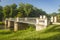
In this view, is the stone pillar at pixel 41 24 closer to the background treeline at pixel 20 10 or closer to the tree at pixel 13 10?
the background treeline at pixel 20 10

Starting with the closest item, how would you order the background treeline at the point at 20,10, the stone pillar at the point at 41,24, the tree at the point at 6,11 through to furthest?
the stone pillar at the point at 41,24 → the background treeline at the point at 20,10 → the tree at the point at 6,11

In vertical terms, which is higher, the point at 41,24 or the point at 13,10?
the point at 13,10

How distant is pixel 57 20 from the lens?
63.9 ft

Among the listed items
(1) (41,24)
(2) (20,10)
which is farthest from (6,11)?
(1) (41,24)

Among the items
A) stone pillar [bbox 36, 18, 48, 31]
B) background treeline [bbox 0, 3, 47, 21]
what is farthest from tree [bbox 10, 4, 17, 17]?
stone pillar [bbox 36, 18, 48, 31]

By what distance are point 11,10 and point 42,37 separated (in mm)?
36797

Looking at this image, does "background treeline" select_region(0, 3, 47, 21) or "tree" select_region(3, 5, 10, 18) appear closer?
"background treeline" select_region(0, 3, 47, 21)

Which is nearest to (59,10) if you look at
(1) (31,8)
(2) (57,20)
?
(2) (57,20)

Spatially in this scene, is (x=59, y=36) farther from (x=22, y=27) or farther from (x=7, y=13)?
(x=7, y=13)

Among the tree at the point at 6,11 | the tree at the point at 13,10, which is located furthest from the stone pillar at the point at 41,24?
the tree at the point at 6,11

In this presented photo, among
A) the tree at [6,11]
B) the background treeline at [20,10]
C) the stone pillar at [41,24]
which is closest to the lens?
the stone pillar at [41,24]

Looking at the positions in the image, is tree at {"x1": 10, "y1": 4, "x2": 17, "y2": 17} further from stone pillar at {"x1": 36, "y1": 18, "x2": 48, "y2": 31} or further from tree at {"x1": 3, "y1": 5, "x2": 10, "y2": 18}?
stone pillar at {"x1": 36, "y1": 18, "x2": 48, "y2": 31}

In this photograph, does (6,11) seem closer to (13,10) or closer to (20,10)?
(13,10)

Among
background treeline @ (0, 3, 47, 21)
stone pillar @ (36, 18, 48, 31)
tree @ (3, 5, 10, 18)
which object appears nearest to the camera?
stone pillar @ (36, 18, 48, 31)
